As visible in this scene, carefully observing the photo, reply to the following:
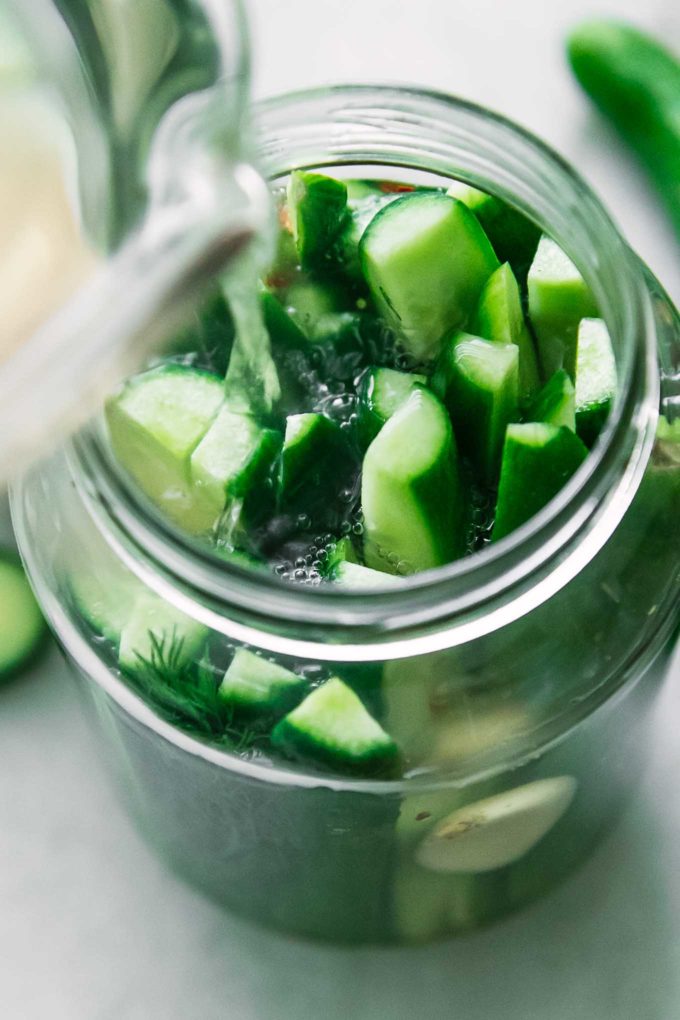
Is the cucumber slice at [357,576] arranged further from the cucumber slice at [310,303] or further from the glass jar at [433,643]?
the cucumber slice at [310,303]

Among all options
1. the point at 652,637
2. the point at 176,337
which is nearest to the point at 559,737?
the point at 652,637

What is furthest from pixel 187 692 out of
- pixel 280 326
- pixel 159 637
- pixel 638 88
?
pixel 638 88

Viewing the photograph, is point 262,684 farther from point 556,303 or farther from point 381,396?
point 556,303

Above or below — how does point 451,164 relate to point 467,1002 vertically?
above

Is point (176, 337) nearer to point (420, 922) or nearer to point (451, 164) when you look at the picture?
point (451, 164)

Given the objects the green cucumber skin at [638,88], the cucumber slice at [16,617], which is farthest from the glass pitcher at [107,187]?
the green cucumber skin at [638,88]
